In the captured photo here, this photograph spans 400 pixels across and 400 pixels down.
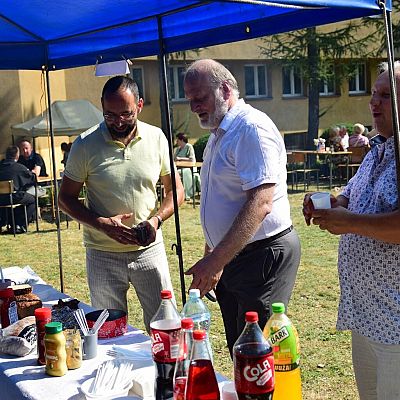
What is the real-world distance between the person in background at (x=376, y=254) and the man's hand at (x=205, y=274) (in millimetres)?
431

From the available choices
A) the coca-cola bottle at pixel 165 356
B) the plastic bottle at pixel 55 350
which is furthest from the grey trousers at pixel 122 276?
the coca-cola bottle at pixel 165 356

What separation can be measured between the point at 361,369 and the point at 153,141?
182 centimetres

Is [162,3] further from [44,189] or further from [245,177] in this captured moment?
[44,189]

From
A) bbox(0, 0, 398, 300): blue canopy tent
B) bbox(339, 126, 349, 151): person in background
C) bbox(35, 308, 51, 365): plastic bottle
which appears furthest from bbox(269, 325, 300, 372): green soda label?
bbox(339, 126, 349, 151): person in background

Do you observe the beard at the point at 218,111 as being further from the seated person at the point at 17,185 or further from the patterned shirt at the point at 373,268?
the seated person at the point at 17,185

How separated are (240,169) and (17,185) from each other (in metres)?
8.57

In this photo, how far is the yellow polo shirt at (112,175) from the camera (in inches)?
137

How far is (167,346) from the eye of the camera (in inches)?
75.4

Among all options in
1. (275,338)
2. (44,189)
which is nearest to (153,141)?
(275,338)

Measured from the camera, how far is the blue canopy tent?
107 inches

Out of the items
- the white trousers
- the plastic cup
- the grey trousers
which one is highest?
the plastic cup

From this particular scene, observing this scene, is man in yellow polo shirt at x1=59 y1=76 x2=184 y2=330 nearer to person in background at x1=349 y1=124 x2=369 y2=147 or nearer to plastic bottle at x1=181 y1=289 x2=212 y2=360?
plastic bottle at x1=181 y1=289 x2=212 y2=360

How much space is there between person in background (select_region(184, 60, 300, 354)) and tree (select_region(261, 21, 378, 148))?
62.3ft

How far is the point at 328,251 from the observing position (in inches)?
317
